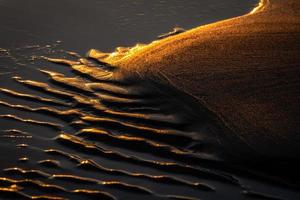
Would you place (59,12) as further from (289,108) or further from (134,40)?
(289,108)

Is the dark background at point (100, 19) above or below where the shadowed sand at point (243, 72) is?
above

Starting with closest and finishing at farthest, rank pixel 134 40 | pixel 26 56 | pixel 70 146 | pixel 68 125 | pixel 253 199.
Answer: pixel 253 199 < pixel 70 146 < pixel 68 125 < pixel 26 56 < pixel 134 40

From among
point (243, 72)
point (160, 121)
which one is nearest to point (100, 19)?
point (243, 72)

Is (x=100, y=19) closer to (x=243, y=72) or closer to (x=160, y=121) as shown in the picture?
(x=243, y=72)

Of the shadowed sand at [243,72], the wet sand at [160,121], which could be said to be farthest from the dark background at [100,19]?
the shadowed sand at [243,72]

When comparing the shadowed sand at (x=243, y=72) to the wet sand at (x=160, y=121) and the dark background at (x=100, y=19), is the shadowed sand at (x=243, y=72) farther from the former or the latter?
the dark background at (x=100, y=19)

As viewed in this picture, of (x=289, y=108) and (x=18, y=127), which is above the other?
(x=289, y=108)

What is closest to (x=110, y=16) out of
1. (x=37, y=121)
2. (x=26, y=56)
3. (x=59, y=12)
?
(x=59, y=12)
